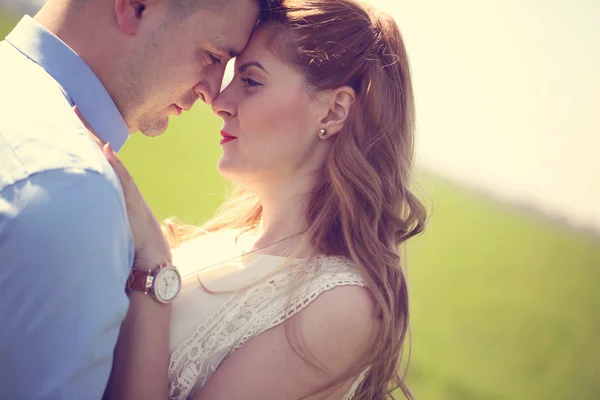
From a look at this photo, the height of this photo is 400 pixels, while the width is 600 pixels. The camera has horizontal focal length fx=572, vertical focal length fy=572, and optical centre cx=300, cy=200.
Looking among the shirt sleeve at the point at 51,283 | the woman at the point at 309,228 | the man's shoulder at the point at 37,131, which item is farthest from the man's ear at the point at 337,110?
the shirt sleeve at the point at 51,283

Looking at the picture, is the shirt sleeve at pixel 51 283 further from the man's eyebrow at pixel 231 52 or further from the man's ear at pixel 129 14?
the man's eyebrow at pixel 231 52

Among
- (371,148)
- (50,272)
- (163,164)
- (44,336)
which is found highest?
(50,272)

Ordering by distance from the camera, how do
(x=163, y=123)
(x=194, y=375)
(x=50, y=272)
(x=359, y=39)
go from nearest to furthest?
(x=50, y=272)
(x=194, y=375)
(x=163, y=123)
(x=359, y=39)

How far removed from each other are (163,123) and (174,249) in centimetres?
63

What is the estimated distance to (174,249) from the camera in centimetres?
224

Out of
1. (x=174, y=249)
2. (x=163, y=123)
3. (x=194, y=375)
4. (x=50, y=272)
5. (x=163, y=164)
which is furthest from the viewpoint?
(x=163, y=164)

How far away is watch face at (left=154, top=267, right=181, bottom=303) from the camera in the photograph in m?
1.38

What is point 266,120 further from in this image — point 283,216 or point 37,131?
point 37,131

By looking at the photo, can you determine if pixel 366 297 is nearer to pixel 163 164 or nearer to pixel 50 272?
pixel 50 272

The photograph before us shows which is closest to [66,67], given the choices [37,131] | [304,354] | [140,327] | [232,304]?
[37,131]

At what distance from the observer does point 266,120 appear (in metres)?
1.90

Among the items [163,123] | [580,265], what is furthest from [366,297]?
[580,265]

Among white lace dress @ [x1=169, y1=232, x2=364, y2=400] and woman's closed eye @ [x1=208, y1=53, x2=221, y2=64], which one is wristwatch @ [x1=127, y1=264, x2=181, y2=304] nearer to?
white lace dress @ [x1=169, y1=232, x2=364, y2=400]

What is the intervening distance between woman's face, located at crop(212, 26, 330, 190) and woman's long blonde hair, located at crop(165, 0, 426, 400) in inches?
1.9
